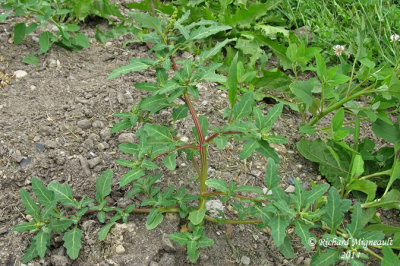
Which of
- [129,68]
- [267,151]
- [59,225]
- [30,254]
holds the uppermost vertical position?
[129,68]

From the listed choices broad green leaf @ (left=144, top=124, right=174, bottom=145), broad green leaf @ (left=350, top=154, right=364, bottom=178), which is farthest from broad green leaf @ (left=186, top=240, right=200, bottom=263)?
broad green leaf @ (left=350, top=154, right=364, bottom=178)

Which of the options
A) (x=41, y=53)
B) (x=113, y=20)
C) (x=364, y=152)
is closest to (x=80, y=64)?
(x=41, y=53)

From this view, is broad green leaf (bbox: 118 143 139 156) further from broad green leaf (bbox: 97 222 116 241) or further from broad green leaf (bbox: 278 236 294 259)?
broad green leaf (bbox: 278 236 294 259)

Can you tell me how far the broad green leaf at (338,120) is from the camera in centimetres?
214

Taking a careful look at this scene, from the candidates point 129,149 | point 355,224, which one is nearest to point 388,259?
point 355,224

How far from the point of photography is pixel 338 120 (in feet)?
7.07

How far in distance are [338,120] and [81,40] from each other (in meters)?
1.89

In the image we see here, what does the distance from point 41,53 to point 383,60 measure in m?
2.62

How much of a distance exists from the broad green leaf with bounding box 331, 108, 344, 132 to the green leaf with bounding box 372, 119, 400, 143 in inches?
12.5

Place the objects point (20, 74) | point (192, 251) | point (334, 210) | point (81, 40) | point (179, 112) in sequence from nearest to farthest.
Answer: point (334, 210)
point (192, 251)
point (179, 112)
point (20, 74)
point (81, 40)

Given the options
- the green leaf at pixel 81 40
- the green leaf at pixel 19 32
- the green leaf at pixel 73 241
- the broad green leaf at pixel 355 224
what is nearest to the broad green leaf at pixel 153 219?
the green leaf at pixel 73 241

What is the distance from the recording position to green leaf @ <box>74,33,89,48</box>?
9.55ft

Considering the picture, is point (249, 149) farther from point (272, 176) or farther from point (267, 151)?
point (272, 176)

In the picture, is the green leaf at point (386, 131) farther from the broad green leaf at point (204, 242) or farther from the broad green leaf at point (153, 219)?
the broad green leaf at point (153, 219)
